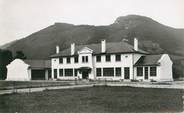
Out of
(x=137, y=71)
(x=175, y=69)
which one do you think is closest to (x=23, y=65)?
(x=137, y=71)

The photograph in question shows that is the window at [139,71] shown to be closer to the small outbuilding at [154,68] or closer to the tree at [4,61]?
the small outbuilding at [154,68]

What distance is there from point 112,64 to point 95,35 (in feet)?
235

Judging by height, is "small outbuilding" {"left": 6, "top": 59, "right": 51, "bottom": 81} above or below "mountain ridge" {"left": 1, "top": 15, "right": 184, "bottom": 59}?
below

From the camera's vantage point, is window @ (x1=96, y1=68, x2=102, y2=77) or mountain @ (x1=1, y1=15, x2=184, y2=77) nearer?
window @ (x1=96, y1=68, x2=102, y2=77)

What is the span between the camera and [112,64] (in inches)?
1603

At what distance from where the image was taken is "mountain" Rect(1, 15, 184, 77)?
294ft

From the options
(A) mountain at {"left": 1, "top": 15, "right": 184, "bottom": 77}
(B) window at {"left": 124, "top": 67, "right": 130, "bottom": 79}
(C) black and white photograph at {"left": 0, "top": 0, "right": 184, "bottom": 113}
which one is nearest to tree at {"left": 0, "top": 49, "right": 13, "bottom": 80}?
(C) black and white photograph at {"left": 0, "top": 0, "right": 184, "bottom": 113}

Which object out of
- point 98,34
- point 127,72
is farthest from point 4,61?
point 98,34

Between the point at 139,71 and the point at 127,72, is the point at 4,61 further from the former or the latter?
the point at 139,71

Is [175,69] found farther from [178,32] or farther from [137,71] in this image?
[178,32]

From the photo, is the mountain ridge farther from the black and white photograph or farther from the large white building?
the large white building

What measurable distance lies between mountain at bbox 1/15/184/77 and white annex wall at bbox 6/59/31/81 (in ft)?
133

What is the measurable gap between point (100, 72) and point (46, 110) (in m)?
28.7

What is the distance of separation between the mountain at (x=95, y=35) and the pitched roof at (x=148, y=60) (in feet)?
135
